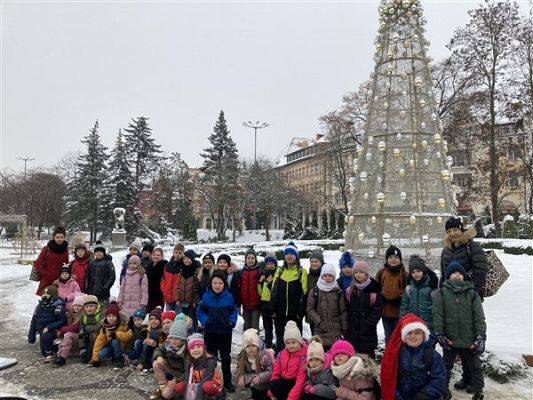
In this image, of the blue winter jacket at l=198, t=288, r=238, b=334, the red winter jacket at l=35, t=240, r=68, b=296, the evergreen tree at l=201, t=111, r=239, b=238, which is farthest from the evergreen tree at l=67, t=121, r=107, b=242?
the blue winter jacket at l=198, t=288, r=238, b=334

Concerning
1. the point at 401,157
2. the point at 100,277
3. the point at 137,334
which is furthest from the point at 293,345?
the point at 401,157

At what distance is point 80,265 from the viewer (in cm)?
720

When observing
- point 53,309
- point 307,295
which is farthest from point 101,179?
point 307,295

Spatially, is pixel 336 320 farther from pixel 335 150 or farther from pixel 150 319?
pixel 335 150

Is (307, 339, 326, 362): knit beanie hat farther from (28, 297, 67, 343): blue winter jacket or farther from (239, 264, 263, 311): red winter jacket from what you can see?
(28, 297, 67, 343): blue winter jacket

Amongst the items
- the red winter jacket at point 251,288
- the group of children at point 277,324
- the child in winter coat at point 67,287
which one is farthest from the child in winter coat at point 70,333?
the red winter jacket at point 251,288

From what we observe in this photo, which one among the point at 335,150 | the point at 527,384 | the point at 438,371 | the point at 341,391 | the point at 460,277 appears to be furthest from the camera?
the point at 335,150

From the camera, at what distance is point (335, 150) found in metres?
29.5

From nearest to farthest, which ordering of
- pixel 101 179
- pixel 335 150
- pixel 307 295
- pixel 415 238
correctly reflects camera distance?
pixel 307 295 → pixel 415 238 → pixel 335 150 → pixel 101 179

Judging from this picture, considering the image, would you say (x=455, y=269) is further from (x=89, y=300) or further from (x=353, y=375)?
(x=89, y=300)

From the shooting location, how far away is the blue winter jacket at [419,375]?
3.37m

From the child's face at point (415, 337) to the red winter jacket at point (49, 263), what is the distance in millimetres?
Result: 6284

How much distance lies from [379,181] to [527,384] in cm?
486

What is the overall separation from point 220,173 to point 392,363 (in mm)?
35271
